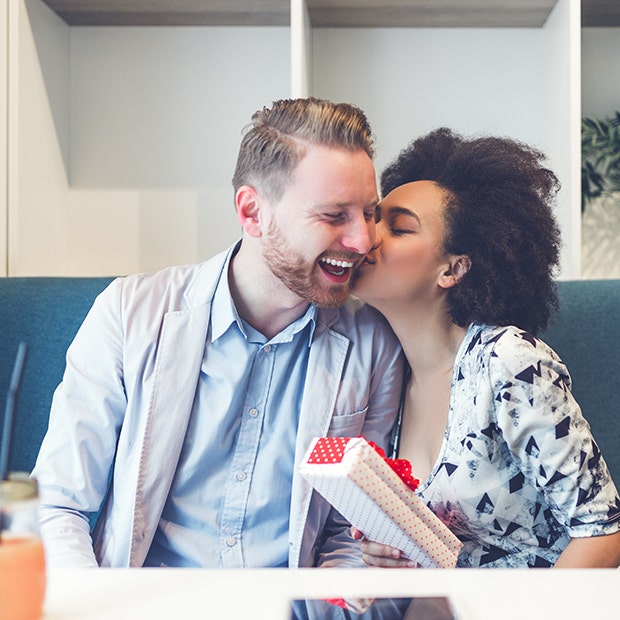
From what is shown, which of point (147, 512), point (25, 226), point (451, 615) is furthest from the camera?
point (25, 226)

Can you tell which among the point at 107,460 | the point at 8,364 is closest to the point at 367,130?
the point at 107,460

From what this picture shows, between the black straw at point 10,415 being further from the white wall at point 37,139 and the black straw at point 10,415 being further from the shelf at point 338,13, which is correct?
the shelf at point 338,13

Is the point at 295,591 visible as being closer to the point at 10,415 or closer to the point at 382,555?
the point at 10,415

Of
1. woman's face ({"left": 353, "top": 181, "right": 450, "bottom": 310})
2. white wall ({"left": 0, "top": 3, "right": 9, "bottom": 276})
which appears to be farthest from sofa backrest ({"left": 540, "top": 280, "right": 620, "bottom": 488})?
white wall ({"left": 0, "top": 3, "right": 9, "bottom": 276})

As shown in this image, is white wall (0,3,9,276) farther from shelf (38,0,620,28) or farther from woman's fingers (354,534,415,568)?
woman's fingers (354,534,415,568)

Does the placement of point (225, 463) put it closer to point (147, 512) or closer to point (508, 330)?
point (147, 512)

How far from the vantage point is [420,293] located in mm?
1524

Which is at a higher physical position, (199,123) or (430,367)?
(199,123)

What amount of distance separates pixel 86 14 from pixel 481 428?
159cm

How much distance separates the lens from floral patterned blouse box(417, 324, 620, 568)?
1235 mm

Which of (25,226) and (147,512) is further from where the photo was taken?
(25,226)

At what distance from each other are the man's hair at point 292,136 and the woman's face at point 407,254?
129 mm

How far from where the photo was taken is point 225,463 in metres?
1.49

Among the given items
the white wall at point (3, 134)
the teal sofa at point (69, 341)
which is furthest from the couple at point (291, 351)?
the white wall at point (3, 134)
